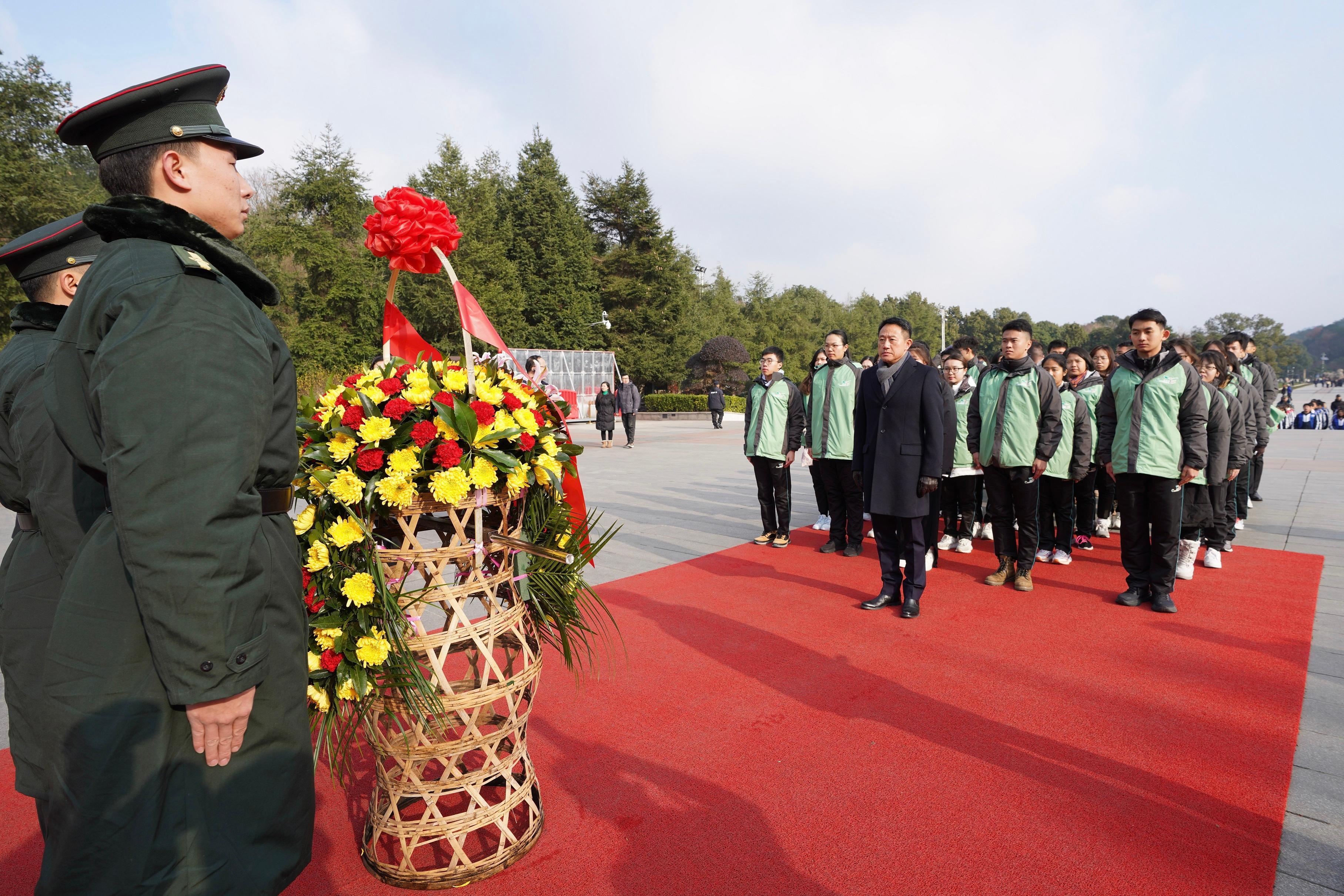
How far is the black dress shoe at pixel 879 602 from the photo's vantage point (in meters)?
5.26

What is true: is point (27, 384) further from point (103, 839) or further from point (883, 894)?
point (883, 894)

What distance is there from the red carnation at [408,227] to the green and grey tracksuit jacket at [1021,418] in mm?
4805

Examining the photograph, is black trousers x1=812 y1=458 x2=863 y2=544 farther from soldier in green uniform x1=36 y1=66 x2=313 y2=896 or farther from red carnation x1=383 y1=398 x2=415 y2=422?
soldier in green uniform x1=36 y1=66 x2=313 y2=896

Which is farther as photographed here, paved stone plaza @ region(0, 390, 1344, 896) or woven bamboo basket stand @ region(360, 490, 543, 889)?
paved stone plaza @ region(0, 390, 1344, 896)

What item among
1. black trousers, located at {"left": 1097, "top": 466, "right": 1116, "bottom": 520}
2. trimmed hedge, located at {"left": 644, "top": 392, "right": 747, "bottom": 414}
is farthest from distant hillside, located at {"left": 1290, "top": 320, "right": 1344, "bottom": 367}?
black trousers, located at {"left": 1097, "top": 466, "right": 1116, "bottom": 520}

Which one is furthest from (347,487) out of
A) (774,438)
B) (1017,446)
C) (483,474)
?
(774,438)

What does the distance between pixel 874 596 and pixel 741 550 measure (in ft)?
6.12

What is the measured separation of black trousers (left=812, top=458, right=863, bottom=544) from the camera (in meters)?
7.08

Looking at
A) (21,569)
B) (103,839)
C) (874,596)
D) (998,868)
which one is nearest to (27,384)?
(21,569)

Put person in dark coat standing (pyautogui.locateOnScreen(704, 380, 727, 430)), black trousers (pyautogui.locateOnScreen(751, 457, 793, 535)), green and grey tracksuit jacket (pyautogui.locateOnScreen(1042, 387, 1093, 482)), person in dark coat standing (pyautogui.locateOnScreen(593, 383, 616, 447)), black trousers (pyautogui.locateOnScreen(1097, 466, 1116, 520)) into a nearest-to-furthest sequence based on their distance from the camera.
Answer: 1. green and grey tracksuit jacket (pyautogui.locateOnScreen(1042, 387, 1093, 482))
2. black trousers (pyautogui.locateOnScreen(751, 457, 793, 535))
3. black trousers (pyautogui.locateOnScreen(1097, 466, 1116, 520))
4. person in dark coat standing (pyautogui.locateOnScreen(593, 383, 616, 447))
5. person in dark coat standing (pyautogui.locateOnScreen(704, 380, 727, 430))

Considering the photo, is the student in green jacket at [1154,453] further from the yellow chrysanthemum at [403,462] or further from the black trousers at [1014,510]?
the yellow chrysanthemum at [403,462]

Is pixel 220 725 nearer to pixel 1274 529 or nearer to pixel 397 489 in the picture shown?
pixel 397 489

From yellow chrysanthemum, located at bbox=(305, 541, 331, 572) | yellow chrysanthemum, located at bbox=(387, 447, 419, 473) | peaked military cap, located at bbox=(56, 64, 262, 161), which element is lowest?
yellow chrysanthemum, located at bbox=(305, 541, 331, 572)

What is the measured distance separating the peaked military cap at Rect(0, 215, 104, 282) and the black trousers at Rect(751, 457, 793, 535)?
5775 mm
